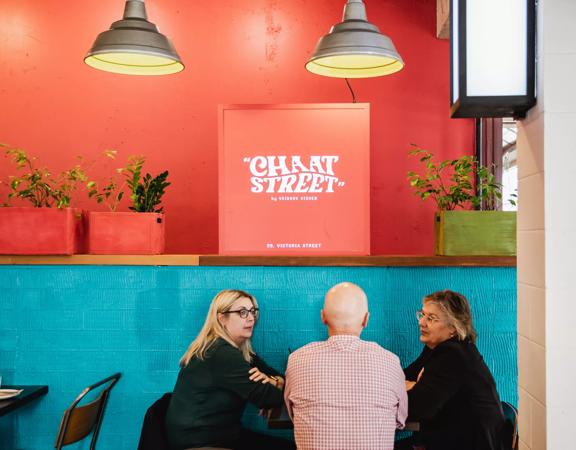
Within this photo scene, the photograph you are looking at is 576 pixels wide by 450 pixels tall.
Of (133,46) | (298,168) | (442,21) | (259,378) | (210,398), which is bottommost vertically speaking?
(210,398)

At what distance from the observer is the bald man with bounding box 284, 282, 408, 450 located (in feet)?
7.61

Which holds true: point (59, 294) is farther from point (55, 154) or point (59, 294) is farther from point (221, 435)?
point (55, 154)

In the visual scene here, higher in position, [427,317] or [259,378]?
[427,317]

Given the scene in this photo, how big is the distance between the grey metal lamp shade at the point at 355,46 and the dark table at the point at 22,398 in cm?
235

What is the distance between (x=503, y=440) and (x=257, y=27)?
344 centimetres

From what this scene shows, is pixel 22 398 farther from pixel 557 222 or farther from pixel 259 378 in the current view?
pixel 557 222

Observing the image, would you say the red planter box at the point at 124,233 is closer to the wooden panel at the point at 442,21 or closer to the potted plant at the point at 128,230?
the potted plant at the point at 128,230

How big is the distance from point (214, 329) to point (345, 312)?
79cm

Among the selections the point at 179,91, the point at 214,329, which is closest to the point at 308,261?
the point at 214,329

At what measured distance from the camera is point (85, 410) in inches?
116

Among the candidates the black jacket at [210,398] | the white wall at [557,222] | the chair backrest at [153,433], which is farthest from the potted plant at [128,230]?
the white wall at [557,222]

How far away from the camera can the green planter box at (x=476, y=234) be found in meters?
3.27

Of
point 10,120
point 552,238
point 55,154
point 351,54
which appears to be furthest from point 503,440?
point 10,120

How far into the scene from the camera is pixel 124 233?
134 inches
